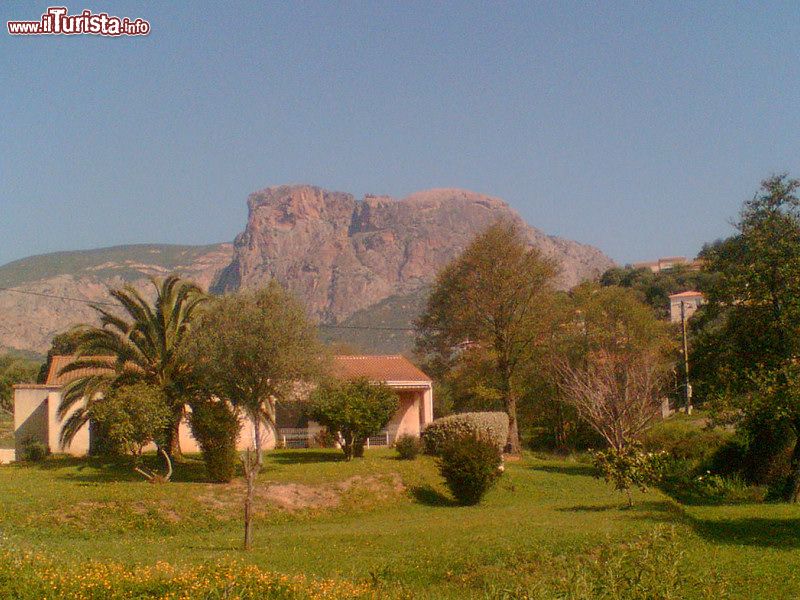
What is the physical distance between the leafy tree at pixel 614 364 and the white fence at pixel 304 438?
8.65m

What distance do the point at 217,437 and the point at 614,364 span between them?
18134 millimetres

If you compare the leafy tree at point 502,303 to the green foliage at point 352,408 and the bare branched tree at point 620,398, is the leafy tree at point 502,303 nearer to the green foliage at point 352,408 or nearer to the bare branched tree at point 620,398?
the bare branched tree at point 620,398

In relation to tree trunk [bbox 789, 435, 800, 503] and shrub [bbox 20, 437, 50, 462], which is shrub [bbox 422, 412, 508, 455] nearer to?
tree trunk [bbox 789, 435, 800, 503]

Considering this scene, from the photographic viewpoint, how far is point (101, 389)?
25.3 m

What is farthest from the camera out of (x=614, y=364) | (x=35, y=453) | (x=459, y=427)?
(x=614, y=364)

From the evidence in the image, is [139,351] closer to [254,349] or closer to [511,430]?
[254,349]

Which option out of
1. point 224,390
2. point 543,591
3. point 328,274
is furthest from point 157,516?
point 328,274

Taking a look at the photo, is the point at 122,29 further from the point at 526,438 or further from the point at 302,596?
the point at 526,438

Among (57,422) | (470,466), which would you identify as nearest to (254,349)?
(470,466)

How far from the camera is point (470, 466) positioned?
21344 mm

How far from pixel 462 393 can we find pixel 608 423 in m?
13.1

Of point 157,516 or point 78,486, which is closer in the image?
point 157,516

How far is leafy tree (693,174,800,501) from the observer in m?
19.9

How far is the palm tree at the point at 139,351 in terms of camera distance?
25.2m
